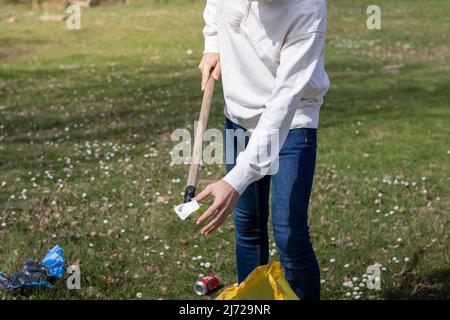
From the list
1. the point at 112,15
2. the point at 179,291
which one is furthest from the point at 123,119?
Answer: the point at 112,15

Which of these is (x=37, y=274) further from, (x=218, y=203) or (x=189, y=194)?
(x=218, y=203)

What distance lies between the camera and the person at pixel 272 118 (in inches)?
128

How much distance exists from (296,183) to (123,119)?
6.55 metres

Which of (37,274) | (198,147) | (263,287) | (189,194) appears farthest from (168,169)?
(263,287)

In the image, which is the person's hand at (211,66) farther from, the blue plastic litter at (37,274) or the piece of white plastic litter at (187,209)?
the blue plastic litter at (37,274)

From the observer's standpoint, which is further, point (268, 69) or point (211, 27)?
point (211, 27)

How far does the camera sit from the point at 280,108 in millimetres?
3256

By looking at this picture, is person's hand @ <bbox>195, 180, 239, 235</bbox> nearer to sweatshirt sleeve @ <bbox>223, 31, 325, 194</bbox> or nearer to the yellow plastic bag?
sweatshirt sleeve @ <bbox>223, 31, 325, 194</bbox>

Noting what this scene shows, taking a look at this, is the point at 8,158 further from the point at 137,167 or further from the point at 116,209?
the point at 116,209

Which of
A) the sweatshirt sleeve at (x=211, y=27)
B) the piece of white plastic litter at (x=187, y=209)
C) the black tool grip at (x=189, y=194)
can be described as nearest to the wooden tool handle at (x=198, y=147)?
the black tool grip at (x=189, y=194)

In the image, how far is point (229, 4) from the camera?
3533 mm

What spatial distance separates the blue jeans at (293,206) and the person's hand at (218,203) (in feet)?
1.44

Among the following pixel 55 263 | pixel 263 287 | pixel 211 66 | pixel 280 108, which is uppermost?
pixel 280 108

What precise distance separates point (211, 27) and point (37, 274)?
1.85 m
